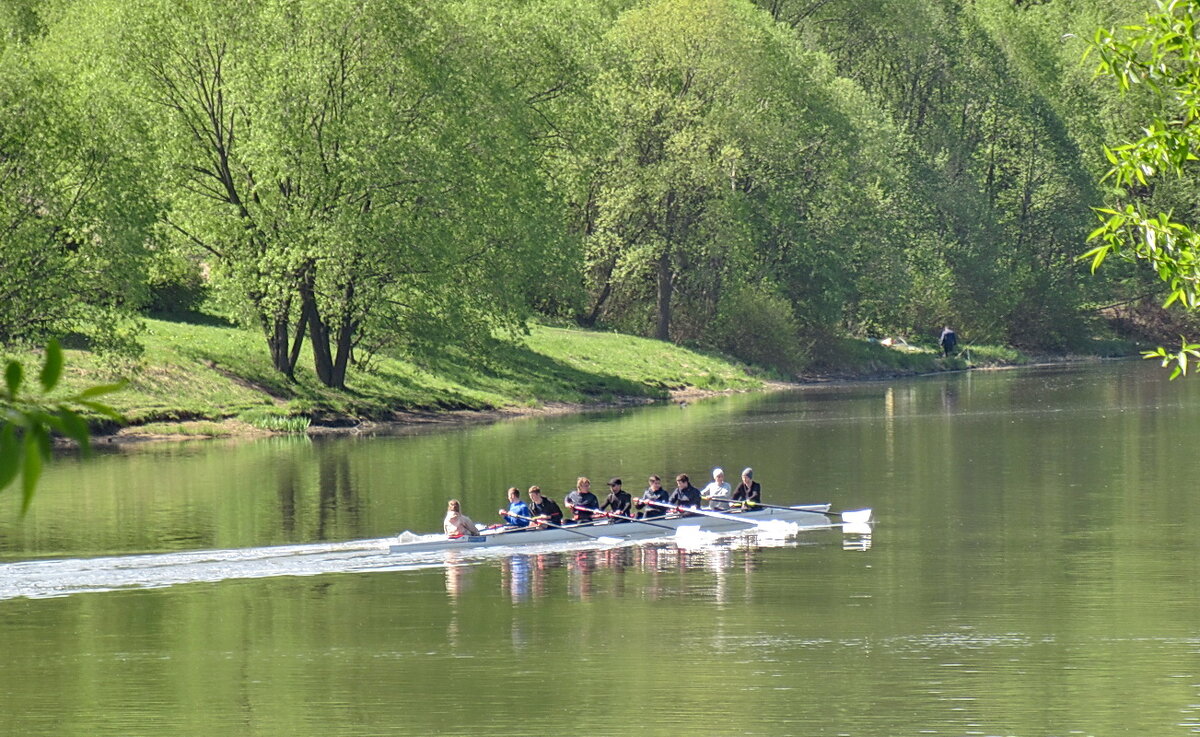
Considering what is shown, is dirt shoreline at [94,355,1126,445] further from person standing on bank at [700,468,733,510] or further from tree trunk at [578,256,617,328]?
person standing on bank at [700,468,733,510]

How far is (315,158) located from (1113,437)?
24.4m

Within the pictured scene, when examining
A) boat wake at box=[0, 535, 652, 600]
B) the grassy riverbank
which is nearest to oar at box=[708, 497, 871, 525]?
boat wake at box=[0, 535, 652, 600]

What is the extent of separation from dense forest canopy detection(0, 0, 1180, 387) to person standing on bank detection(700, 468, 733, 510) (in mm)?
18615

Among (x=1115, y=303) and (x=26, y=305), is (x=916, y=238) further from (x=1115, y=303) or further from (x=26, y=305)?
(x=26, y=305)

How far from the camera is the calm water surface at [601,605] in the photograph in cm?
1739

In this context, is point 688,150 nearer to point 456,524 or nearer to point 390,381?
point 390,381

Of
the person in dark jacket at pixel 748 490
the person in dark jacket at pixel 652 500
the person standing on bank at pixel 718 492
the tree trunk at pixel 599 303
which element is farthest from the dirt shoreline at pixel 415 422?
the person in dark jacket at pixel 748 490

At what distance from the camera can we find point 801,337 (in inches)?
3083

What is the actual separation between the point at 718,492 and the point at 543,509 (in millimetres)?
4348

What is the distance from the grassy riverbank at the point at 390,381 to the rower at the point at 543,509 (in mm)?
15246

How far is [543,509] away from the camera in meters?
30.7

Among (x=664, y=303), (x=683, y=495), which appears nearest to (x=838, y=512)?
(x=683, y=495)

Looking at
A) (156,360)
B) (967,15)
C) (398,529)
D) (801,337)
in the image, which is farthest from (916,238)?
(398,529)

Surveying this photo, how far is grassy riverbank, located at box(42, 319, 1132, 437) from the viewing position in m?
49.2
